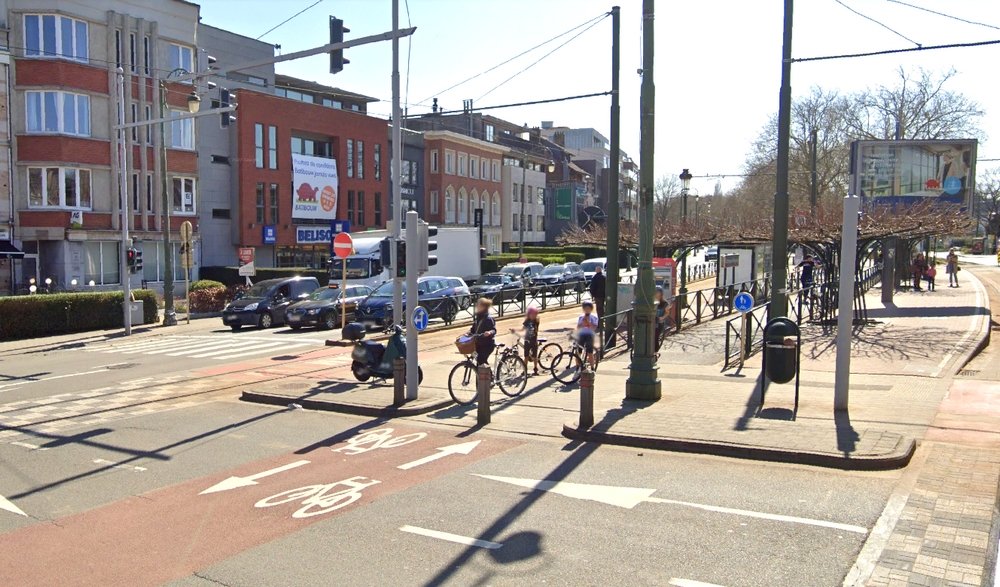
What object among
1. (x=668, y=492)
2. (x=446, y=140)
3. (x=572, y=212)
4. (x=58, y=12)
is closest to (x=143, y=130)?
(x=58, y=12)

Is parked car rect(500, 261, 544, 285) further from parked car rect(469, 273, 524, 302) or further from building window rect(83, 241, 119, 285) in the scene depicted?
building window rect(83, 241, 119, 285)

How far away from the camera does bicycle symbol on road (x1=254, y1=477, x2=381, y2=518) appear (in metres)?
7.39

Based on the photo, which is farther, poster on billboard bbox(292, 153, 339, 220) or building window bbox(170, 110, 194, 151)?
poster on billboard bbox(292, 153, 339, 220)

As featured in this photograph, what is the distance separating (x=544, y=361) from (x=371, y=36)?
6472 millimetres

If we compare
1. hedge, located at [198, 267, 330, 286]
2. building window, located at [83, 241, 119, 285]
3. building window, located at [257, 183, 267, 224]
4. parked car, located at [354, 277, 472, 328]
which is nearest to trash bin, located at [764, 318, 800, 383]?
parked car, located at [354, 277, 472, 328]

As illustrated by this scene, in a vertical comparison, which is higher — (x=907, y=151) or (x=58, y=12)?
(x=58, y=12)

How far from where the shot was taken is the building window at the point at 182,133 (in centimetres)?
3794

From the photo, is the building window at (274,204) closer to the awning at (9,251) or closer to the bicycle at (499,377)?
the awning at (9,251)

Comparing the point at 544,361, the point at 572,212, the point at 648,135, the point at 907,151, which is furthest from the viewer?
the point at 572,212

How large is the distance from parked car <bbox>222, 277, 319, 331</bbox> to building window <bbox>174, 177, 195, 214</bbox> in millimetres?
13013

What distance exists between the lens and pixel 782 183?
14117 mm

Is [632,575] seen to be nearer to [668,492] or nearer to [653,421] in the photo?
[668,492]

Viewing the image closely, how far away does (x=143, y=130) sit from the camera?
3719 centimetres

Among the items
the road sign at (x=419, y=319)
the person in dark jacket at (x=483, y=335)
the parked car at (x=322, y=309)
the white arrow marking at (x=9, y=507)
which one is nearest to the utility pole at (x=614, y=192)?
the person in dark jacket at (x=483, y=335)
